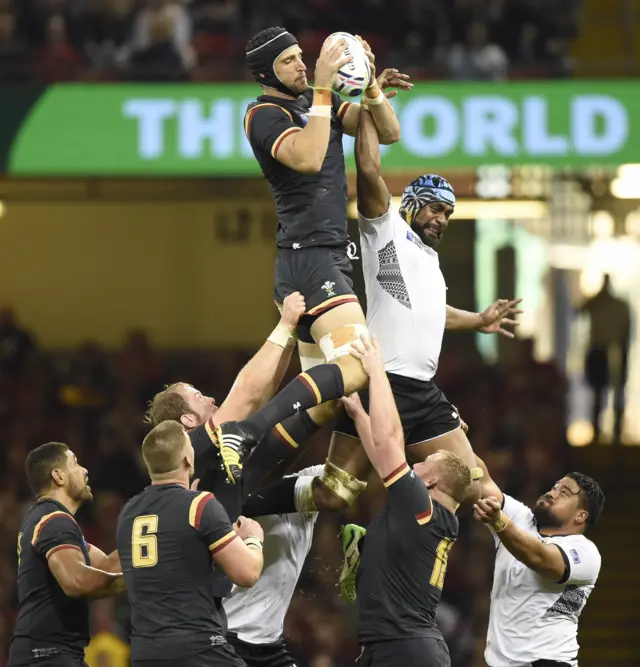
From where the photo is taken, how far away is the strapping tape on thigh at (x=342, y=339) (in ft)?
22.5

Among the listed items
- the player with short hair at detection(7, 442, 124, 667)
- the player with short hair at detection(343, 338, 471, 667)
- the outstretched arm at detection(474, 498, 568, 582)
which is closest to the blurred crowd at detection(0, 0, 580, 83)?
the outstretched arm at detection(474, 498, 568, 582)

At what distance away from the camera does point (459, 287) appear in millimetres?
17734

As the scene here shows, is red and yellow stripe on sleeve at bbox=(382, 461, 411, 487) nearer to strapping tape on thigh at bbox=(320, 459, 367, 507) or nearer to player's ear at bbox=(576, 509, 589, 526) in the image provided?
strapping tape on thigh at bbox=(320, 459, 367, 507)

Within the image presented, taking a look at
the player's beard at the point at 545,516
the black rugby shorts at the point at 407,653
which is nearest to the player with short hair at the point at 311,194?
the black rugby shorts at the point at 407,653

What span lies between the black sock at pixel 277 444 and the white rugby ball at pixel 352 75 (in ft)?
5.12

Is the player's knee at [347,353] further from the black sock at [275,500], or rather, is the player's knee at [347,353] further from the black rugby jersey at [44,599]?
the black rugby jersey at [44,599]

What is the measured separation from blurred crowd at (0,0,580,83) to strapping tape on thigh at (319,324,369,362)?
22.7 ft

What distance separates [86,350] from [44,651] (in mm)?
8999

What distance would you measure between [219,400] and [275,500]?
24.8ft

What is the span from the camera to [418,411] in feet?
24.1

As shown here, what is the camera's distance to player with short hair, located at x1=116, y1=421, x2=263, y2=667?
6.12m

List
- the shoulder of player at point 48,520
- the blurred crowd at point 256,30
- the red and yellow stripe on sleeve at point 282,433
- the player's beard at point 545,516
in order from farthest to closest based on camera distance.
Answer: the blurred crowd at point 256,30 < the player's beard at point 545,516 < the red and yellow stripe on sleeve at point 282,433 < the shoulder of player at point 48,520

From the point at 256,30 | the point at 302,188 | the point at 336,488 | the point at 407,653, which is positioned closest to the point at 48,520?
the point at 336,488

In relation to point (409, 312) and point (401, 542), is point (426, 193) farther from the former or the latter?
point (401, 542)
